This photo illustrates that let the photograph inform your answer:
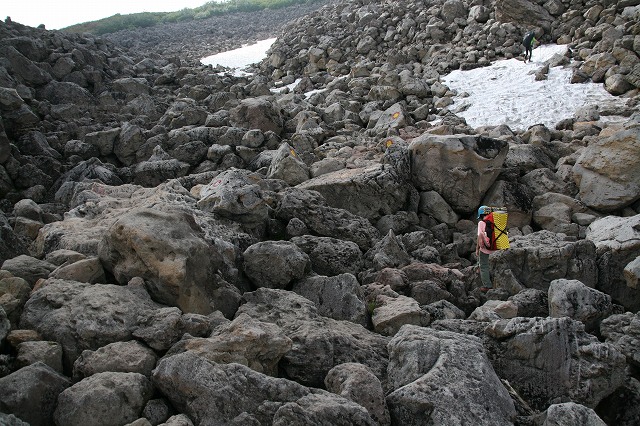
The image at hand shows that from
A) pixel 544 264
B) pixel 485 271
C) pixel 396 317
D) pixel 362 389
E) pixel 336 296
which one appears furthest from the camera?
pixel 544 264

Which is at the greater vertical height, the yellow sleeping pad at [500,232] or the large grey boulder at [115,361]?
the large grey boulder at [115,361]

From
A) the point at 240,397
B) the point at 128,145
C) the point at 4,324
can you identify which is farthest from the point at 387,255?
the point at 128,145

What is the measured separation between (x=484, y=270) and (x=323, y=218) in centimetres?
347

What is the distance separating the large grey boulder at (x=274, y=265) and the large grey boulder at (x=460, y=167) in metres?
5.79

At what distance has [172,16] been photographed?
2510 inches

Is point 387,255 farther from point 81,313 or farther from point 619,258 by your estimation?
point 81,313

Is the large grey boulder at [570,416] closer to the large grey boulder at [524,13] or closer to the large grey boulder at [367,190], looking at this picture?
the large grey boulder at [367,190]

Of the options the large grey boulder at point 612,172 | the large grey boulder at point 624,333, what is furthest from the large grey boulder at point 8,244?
the large grey boulder at point 612,172

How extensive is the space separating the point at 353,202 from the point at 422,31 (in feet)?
70.1

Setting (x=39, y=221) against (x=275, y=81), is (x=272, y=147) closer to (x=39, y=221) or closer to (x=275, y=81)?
(x=39, y=221)

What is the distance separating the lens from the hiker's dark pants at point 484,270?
10352 millimetres

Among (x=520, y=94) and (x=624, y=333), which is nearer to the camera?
(x=624, y=333)

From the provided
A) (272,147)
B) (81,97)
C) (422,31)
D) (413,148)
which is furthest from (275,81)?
(413,148)

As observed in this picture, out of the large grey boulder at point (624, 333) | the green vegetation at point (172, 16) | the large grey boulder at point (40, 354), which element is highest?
the green vegetation at point (172, 16)
